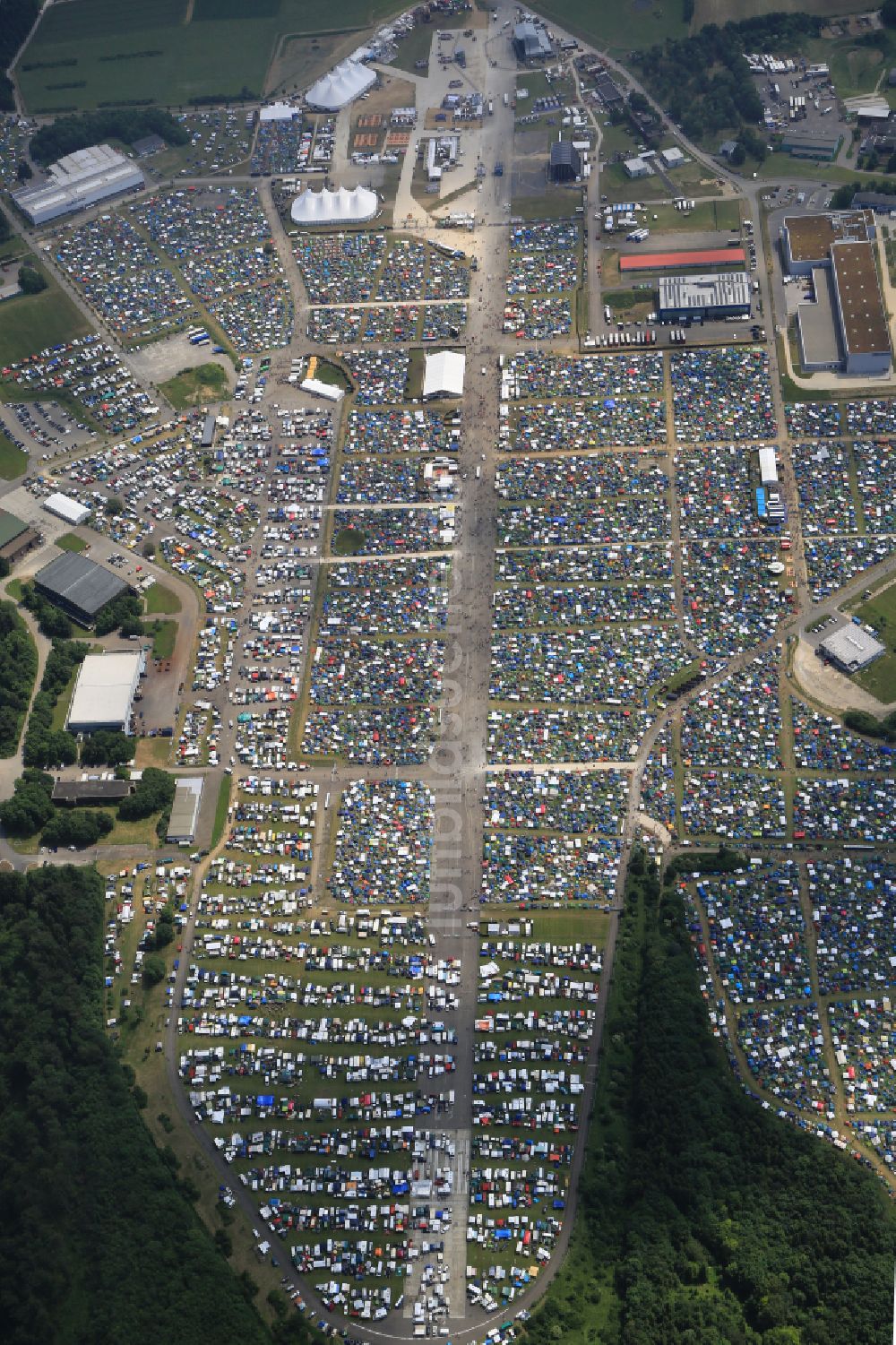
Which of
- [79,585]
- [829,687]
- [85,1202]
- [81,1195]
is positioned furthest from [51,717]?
[829,687]

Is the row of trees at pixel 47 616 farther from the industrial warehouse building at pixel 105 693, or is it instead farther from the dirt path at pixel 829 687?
the dirt path at pixel 829 687

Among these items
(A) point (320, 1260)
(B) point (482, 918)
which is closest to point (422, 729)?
(B) point (482, 918)

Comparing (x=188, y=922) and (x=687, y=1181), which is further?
(x=188, y=922)

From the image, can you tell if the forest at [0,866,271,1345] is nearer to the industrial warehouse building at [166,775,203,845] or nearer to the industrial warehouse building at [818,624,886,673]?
the industrial warehouse building at [166,775,203,845]

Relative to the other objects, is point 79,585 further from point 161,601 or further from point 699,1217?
point 699,1217

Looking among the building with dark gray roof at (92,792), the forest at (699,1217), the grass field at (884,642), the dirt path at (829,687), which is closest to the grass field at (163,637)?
the building with dark gray roof at (92,792)

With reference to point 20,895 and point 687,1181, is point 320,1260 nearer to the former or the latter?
point 687,1181
